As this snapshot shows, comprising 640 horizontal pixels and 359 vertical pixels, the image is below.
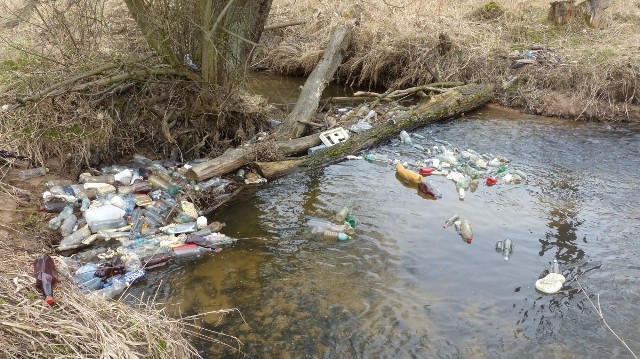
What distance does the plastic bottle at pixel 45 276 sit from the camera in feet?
8.86

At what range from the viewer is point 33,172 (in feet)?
18.4

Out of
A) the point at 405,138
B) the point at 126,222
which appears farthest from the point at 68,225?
the point at 405,138

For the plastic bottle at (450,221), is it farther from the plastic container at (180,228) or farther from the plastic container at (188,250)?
the plastic container at (180,228)

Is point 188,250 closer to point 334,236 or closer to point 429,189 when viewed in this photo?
point 334,236

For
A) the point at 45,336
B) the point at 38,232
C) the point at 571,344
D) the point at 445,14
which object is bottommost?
the point at 571,344

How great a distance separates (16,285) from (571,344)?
3535mm

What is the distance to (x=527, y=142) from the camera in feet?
25.2

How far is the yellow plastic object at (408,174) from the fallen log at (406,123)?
77 centimetres

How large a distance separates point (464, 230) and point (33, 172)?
456 centimetres

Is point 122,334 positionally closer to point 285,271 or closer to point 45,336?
point 45,336

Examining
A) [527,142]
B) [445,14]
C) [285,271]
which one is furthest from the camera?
[445,14]

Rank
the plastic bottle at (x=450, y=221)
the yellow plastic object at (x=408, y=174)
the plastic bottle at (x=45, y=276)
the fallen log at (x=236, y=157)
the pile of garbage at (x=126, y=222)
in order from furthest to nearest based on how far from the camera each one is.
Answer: the yellow plastic object at (x=408, y=174) < the fallen log at (x=236, y=157) < the plastic bottle at (x=450, y=221) < the pile of garbage at (x=126, y=222) < the plastic bottle at (x=45, y=276)

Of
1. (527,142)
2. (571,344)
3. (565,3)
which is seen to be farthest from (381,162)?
(565,3)

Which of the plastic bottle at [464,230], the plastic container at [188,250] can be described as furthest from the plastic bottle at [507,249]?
the plastic container at [188,250]
